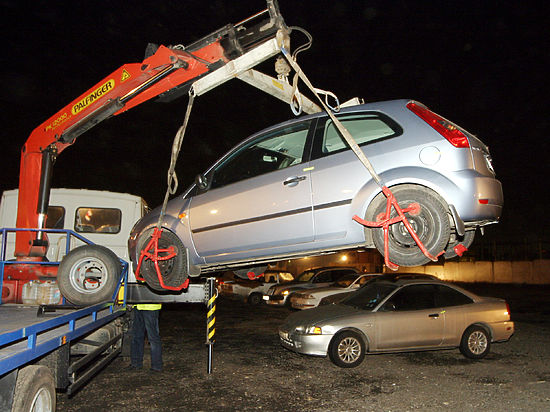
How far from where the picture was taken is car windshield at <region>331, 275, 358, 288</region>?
42.5ft

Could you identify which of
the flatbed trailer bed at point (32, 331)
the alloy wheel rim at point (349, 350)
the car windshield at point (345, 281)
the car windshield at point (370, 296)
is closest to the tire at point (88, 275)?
the flatbed trailer bed at point (32, 331)

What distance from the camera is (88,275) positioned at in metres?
5.04

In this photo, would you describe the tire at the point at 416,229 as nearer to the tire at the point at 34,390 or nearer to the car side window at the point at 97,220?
the tire at the point at 34,390

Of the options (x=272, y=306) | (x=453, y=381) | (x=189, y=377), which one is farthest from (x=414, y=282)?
(x=272, y=306)

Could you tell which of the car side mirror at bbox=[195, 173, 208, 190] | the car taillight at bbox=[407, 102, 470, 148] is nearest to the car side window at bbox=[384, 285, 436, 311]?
the car side mirror at bbox=[195, 173, 208, 190]

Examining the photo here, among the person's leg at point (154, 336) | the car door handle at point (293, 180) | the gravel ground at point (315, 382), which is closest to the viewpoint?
the car door handle at point (293, 180)

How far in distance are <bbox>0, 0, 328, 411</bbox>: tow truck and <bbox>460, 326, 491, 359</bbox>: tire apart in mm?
4429

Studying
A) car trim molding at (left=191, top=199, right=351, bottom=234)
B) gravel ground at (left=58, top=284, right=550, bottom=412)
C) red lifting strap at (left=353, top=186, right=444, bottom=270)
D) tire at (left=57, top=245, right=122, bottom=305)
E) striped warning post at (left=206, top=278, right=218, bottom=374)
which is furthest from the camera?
striped warning post at (left=206, top=278, right=218, bottom=374)

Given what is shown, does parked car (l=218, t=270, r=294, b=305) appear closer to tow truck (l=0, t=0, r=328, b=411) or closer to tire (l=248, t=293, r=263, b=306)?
tire (l=248, t=293, r=263, b=306)

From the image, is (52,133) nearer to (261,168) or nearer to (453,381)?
(261,168)

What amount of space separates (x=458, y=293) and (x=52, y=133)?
279 inches

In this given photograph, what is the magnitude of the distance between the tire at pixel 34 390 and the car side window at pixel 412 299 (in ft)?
17.4

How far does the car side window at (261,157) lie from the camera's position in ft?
14.1

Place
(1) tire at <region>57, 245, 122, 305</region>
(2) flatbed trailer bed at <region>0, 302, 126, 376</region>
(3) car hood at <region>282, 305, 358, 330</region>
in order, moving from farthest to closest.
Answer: (3) car hood at <region>282, 305, 358, 330</region> < (1) tire at <region>57, 245, 122, 305</region> < (2) flatbed trailer bed at <region>0, 302, 126, 376</region>
